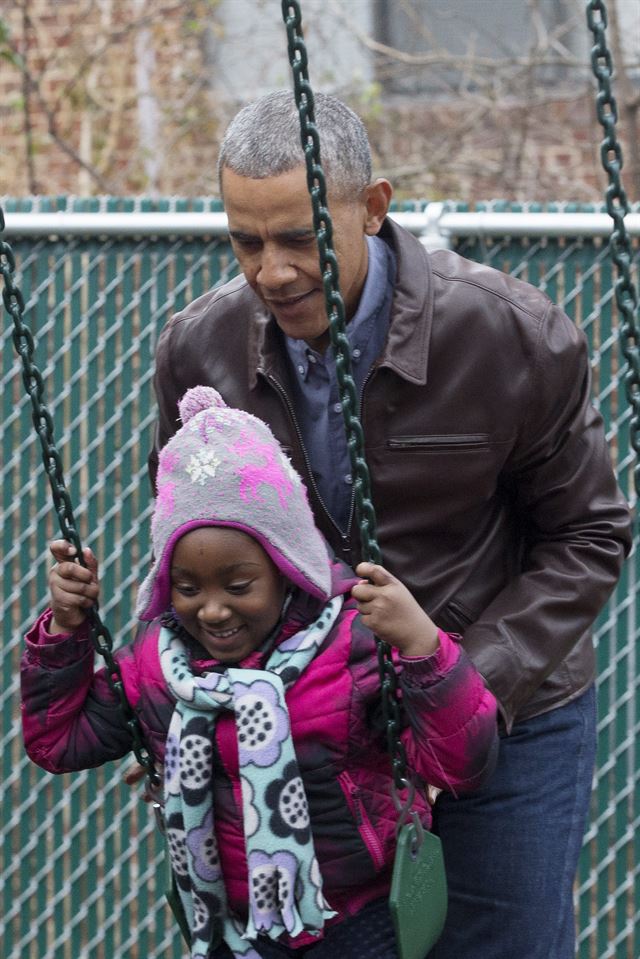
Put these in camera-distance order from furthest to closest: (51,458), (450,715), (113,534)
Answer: (113,534) < (51,458) < (450,715)

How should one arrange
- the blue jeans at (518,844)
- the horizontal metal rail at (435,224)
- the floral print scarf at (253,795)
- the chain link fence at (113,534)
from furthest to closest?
1. the chain link fence at (113,534)
2. the horizontal metal rail at (435,224)
3. the blue jeans at (518,844)
4. the floral print scarf at (253,795)

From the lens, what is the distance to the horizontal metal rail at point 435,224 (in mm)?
4434

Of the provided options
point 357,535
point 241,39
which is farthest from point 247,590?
point 241,39

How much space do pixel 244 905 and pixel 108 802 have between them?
203cm

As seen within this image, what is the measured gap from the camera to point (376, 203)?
2945 millimetres

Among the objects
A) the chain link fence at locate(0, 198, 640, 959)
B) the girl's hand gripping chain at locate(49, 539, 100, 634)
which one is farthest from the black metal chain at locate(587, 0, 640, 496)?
the chain link fence at locate(0, 198, 640, 959)

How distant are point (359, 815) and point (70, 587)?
634 mm

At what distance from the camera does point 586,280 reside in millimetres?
4562

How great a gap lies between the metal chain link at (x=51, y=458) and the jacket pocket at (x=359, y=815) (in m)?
0.38

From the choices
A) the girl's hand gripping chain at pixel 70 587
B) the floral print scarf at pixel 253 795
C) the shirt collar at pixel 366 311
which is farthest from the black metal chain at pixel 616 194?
the girl's hand gripping chain at pixel 70 587

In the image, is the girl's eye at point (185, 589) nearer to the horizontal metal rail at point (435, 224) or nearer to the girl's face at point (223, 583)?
the girl's face at point (223, 583)

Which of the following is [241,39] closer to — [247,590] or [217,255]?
[217,255]

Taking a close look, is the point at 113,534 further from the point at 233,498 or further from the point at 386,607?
the point at 386,607

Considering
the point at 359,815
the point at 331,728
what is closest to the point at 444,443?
the point at 331,728
